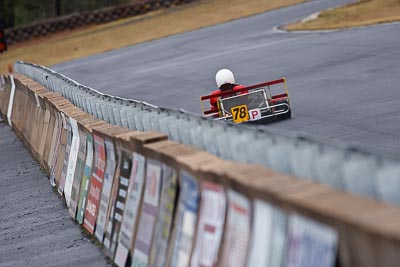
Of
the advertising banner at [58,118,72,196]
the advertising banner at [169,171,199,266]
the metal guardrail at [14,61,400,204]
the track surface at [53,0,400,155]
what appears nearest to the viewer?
the metal guardrail at [14,61,400,204]

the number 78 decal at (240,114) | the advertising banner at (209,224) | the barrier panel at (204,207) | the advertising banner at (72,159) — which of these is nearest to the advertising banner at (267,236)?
the barrier panel at (204,207)

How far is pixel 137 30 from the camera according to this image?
220ft

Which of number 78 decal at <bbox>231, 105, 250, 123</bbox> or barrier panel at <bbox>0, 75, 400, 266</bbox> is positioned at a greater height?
barrier panel at <bbox>0, 75, 400, 266</bbox>

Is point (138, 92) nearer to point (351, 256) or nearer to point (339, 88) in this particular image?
point (339, 88)

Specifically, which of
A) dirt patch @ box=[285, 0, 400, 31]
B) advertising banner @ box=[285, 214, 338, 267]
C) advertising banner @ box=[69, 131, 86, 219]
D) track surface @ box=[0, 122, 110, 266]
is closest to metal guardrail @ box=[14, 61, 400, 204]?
advertising banner @ box=[285, 214, 338, 267]

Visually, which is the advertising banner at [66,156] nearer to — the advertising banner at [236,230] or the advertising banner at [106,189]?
the advertising banner at [106,189]

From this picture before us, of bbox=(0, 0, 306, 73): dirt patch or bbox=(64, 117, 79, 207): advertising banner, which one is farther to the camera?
bbox=(0, 0, 306, 73): dirt patch

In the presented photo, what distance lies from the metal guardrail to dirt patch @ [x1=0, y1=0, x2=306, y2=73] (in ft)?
166

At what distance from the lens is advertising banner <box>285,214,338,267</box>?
5.78m

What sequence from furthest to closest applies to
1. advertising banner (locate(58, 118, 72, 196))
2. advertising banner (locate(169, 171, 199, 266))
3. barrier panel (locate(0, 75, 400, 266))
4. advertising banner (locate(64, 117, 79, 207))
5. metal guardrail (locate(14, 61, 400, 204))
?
advertising banner (locate(58, 118, 72, 196)), advertising banner (locate(64, 117, 79, 207)), advertising banner (locate(169, 171, 199, 266)), metal guardrail (locate(14, 61, 400, 204)), barrier panel (locate(0, 75, 400, 266))

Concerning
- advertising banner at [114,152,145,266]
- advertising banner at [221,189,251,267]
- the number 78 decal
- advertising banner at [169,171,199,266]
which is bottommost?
the number 78 decal

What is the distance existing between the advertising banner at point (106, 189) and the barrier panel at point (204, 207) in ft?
0.04

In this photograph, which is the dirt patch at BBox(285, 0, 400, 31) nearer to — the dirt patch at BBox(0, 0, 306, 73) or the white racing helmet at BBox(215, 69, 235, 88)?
the dirt patch at BBox(0, 0, 306, 73)

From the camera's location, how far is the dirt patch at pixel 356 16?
139 ft
